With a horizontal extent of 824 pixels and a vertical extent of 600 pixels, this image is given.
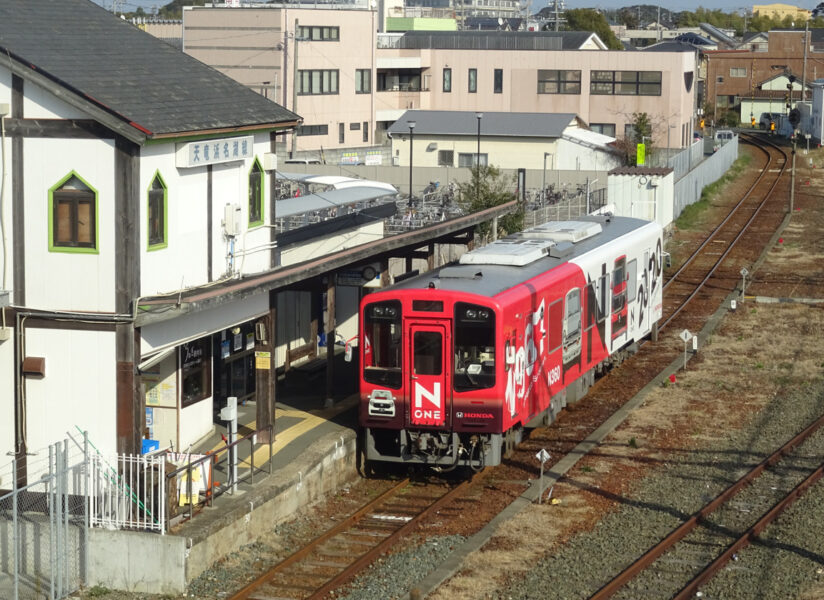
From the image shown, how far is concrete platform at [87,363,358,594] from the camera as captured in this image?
43.3 feet

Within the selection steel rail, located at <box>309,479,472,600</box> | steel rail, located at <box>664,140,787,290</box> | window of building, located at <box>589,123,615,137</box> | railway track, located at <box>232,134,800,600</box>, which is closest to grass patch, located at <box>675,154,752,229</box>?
steel rail, located at <box>664,140,787,290</box>

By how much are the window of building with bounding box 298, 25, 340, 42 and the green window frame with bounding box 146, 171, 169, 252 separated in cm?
4299

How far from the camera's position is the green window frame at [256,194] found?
16812mm

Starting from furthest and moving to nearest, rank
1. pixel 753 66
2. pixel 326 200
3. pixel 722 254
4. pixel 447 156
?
pixel 753 66 → pixel 447 156 → pixel 722 254 → pixel 326 200

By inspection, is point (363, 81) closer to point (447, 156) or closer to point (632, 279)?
point (447, 156)

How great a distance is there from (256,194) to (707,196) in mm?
38022

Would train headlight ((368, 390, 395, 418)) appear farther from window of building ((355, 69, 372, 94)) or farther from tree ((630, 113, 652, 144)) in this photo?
window of building ((355, 69, 372, 94))

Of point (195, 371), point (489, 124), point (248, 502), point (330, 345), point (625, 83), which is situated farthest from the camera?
point (625, 83)

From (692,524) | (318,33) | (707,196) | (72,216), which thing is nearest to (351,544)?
(692,524)

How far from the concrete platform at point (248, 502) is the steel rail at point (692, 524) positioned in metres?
3.94

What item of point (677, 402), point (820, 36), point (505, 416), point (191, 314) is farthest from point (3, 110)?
point (820, 36)

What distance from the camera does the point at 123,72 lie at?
1505 cm

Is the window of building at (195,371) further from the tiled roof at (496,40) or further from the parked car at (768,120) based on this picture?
the parked car at (768,120)

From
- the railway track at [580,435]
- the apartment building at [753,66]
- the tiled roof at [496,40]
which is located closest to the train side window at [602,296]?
the railway track at [580,435]
